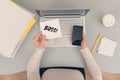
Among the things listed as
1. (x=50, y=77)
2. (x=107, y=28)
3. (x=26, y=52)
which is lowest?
(x=50, y=77)

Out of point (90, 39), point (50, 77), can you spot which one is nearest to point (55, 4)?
point (90, 39)

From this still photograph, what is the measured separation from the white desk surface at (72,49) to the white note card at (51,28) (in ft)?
0.28

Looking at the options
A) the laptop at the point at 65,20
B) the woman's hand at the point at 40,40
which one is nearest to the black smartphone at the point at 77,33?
the laptop at the point at 65,20

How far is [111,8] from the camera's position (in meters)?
1.26

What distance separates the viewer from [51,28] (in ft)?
3.87

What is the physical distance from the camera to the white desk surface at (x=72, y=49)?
1.25m

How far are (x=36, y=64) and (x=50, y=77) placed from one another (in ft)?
0.32

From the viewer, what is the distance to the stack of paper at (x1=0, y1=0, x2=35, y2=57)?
3.82 feet

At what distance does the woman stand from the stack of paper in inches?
3.0

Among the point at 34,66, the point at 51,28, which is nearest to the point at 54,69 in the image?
the point at 34,66

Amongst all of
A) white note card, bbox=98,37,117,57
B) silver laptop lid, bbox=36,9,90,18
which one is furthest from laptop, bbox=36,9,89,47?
white note card, bbox=98,37,117,57

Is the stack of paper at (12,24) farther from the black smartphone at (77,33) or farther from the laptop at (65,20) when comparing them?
the black smartphone at (77,33)

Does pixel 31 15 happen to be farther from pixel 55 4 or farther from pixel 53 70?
pixel 53 70

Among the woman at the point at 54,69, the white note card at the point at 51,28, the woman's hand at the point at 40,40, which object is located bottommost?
the woman at the point at 54,69
